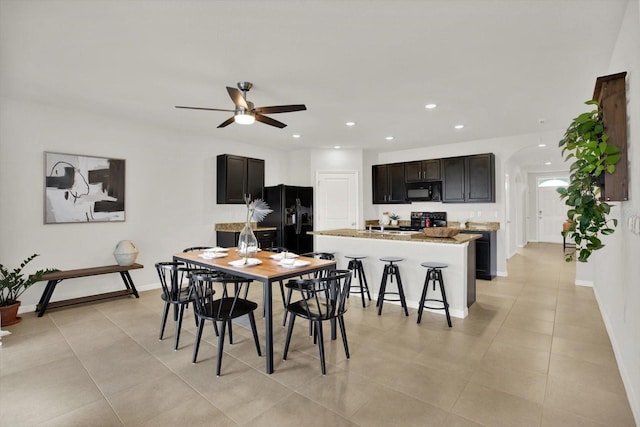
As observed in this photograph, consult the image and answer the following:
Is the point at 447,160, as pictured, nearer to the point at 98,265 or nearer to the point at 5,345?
the point at 98,265

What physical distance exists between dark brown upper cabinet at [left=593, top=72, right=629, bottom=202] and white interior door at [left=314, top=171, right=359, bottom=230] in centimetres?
501

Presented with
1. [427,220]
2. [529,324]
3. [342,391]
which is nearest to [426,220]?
[427,220]

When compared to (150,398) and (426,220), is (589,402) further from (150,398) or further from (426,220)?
(426,220)

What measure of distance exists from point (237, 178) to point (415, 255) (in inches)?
135

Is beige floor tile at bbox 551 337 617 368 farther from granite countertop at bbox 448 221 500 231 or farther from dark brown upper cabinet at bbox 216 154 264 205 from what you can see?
dark brown upper cabinet at bbox 216 154 264 205

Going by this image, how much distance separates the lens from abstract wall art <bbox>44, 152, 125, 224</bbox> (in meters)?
4.12

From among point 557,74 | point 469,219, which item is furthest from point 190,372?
point 469,219

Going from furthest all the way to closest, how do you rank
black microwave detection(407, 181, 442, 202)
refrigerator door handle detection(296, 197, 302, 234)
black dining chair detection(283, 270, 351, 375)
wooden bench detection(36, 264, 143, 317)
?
1. black microwave detection(407, 181, 442, 202)
2. refrigerator door handle detection(296, 197, 302, 234)
3. wooden bench detection(36, 264, 143, 317)
4. black dining chair detection(283, 270, 351, 375)

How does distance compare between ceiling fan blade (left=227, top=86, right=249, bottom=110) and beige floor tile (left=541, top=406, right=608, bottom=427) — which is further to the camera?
ceiling fan blade (left=227, top=86, right=249, bottom=110)

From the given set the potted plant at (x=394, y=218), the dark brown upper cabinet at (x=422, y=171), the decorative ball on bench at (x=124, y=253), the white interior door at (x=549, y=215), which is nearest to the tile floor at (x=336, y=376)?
the decorative ball on bench at (x=124, y=253)

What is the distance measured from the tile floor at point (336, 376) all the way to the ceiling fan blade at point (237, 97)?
2.24 m

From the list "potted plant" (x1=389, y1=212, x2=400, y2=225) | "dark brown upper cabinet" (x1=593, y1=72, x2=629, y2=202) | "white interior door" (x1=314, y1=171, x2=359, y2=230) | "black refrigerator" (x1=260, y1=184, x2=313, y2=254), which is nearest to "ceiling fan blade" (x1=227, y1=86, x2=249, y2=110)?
"dark brown upper cabinet" (x1=593, y1=72, x2=629, y2=202)

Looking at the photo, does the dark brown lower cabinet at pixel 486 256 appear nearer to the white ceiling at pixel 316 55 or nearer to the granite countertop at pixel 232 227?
the white ceiling at pixel 316 55

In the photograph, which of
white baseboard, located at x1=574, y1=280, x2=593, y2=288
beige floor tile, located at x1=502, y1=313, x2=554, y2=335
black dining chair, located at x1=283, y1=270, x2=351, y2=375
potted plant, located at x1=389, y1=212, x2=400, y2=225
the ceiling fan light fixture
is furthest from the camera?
potted plant, located at x1=389, y1=212, x2=400, y2=225
